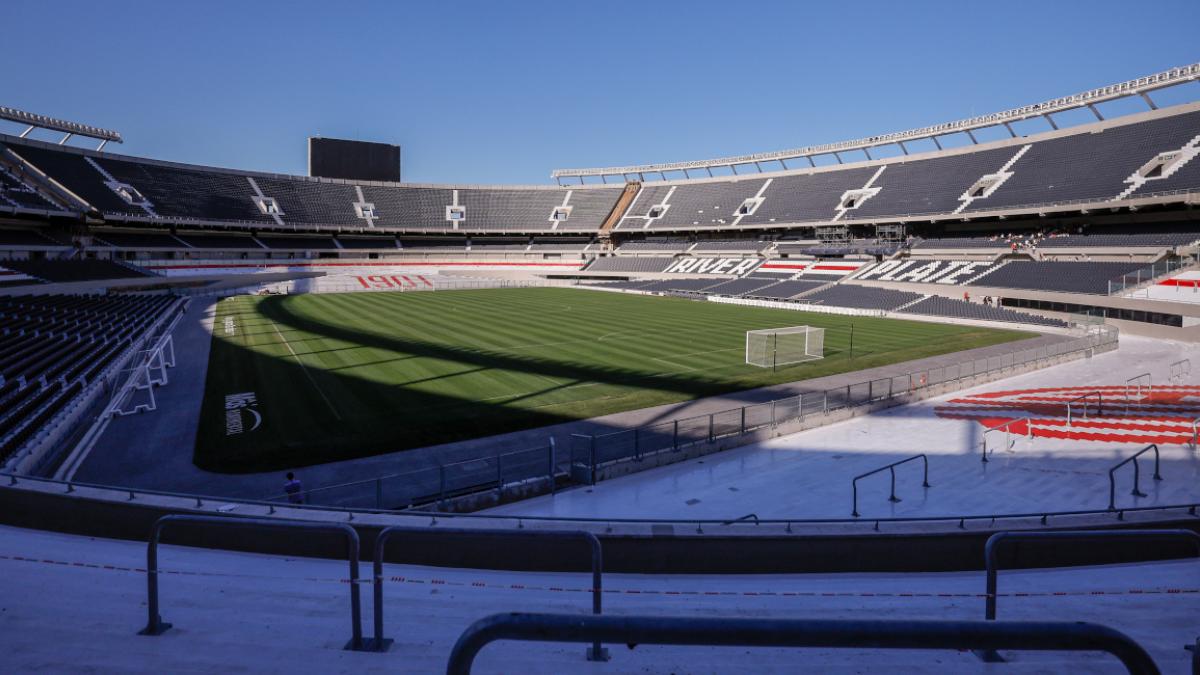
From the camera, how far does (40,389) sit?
51.6 feet

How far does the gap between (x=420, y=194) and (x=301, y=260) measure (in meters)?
22.1

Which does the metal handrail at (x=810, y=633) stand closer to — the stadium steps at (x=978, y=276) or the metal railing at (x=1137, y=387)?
the metal railing at (x=1137, y=387)

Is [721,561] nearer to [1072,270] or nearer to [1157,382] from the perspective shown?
[1157,382]

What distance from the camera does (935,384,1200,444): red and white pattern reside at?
633 inches

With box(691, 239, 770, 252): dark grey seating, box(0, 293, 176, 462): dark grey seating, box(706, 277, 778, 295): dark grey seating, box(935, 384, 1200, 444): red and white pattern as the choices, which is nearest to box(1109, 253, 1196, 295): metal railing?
box(935, 384, 1200, 444): red and white pattern

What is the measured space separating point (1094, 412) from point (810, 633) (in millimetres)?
21111

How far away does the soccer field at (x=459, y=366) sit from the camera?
1664 cm

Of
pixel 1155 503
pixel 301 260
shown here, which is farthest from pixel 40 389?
pixel 301 260

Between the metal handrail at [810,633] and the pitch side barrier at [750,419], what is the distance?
10.8 meters

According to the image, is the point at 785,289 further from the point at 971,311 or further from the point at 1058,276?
the point at 1058,276

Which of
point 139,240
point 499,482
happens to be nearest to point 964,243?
point 499,482

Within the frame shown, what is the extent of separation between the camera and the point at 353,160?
90.7 m

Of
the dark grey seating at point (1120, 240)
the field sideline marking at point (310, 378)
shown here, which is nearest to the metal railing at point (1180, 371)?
the dark grey seating at point (1120, 240)

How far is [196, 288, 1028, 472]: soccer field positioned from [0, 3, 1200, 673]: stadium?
0.22 m
